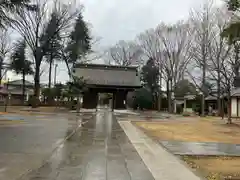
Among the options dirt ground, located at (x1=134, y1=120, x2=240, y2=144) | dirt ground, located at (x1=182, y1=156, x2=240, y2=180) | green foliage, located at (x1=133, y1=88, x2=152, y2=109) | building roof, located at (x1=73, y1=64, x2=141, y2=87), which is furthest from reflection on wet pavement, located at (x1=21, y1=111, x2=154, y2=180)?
green foliage, located at (x1=133, y1=88, x2=152, y2=109)

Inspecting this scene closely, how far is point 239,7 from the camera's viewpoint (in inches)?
317

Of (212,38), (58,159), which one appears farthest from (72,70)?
(58,159)

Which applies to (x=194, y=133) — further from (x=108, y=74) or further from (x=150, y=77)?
(x=150, y=77)

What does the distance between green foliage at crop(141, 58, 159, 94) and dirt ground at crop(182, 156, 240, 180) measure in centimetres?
5431

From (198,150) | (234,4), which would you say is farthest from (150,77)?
(234,4)

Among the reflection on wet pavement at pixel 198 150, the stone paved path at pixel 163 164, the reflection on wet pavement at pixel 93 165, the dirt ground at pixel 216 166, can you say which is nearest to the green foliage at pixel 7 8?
the reflection on wet pavement at pixel 93 165

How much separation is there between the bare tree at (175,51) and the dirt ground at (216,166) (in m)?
33.5

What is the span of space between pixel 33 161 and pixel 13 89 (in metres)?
79.1

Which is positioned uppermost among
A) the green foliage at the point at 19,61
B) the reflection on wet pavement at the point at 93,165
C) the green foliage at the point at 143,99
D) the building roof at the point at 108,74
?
the green foliage at the point at 19,61

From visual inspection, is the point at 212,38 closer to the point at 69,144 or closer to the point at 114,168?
the point at 69,144

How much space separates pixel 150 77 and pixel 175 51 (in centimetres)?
1847

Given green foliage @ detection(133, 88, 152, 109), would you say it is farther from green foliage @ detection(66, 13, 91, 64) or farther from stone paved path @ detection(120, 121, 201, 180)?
stone paved path @ detection(120, 121, 201, 180)

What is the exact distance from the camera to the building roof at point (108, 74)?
5291 centimetres

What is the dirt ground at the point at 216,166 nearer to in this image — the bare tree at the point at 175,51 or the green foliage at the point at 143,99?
the bare tree at the point at 175,51
